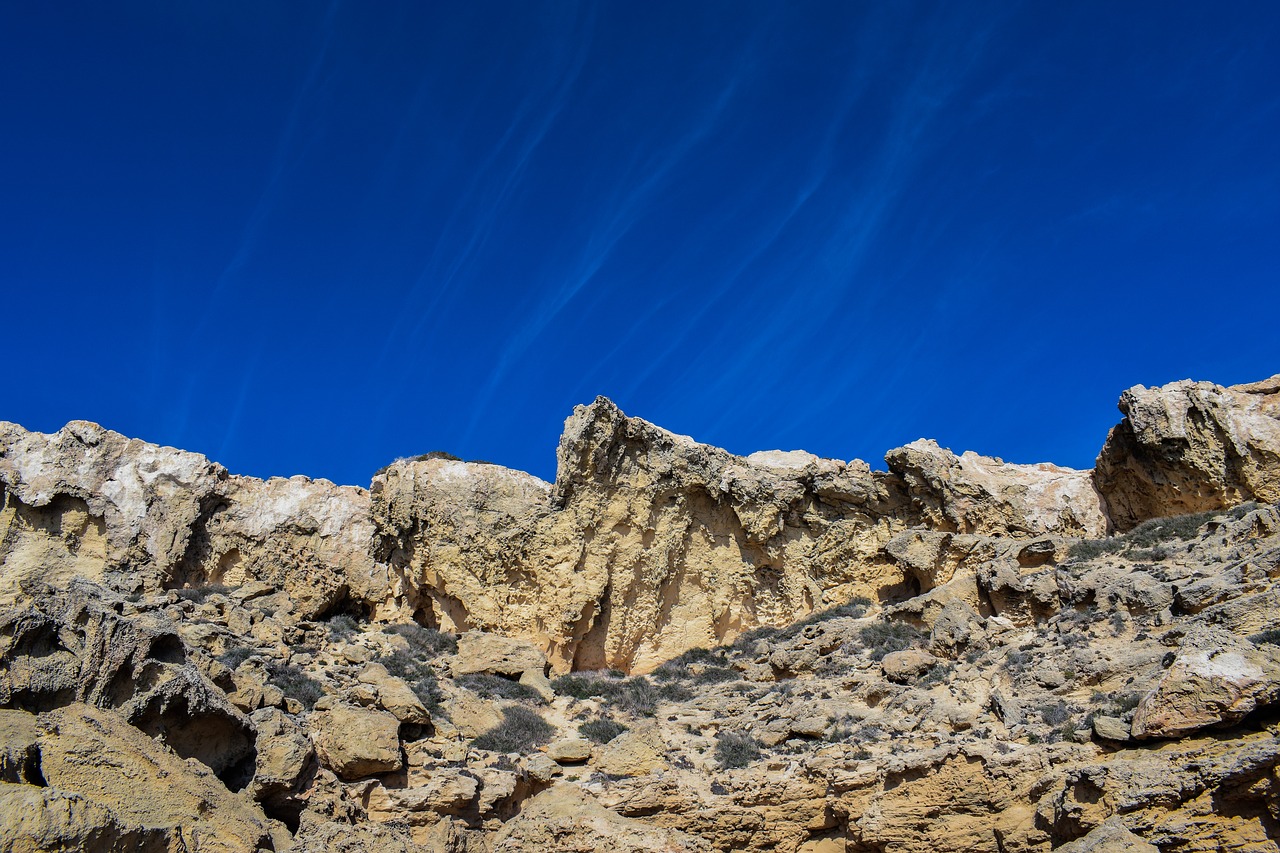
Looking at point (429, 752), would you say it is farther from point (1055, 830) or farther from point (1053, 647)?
point (1053, 647)

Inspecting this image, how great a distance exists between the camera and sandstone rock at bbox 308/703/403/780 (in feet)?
48.4

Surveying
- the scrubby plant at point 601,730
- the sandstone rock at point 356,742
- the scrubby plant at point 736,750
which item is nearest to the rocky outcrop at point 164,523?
the scrubby plant at point 601,730

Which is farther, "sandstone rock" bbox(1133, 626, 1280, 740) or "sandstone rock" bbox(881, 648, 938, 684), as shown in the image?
"sandstone rock" bbox(881, 648, 938, 684)

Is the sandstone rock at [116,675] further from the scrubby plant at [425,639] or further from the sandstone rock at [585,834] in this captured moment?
the scrubby plant at [425,639]

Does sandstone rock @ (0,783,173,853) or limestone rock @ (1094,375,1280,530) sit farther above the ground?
limestone rock @ (1094,375,1280,530)

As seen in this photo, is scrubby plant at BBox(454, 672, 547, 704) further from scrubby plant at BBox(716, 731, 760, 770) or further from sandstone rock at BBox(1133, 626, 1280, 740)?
sandstone rock at BBox(1133, 626, 1280, 740)

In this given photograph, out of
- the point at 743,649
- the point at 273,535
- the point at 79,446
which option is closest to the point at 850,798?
the point at 743,649

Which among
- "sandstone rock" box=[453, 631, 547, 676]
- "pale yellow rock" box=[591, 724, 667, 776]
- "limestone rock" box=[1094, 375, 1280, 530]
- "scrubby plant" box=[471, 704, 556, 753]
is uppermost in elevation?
"limestone rock" box=[1094, 375, 1280, 530]

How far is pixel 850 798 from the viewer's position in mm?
14656

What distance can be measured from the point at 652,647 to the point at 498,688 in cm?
666

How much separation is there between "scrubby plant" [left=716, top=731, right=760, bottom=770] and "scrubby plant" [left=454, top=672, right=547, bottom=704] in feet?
19.4

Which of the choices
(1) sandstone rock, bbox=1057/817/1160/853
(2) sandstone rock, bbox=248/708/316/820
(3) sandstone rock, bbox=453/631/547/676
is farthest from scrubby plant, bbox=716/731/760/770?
(2) sandstone rock, bbox=248/708/316/820

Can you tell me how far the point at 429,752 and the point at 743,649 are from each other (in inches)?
489

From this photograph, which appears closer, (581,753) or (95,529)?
(581,753)
